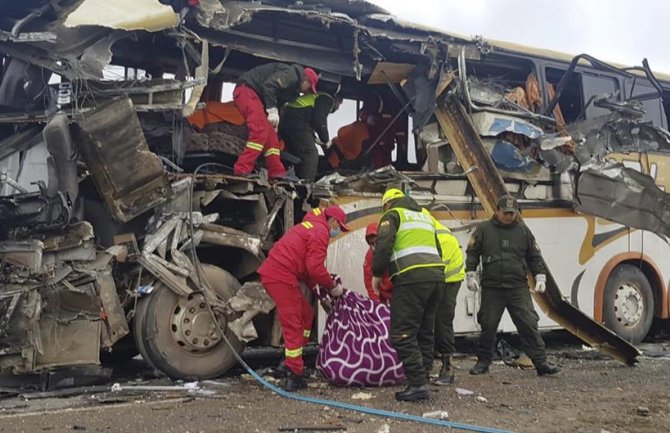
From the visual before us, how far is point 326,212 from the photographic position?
5.86 m

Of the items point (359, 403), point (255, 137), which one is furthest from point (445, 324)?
point (255, 137)

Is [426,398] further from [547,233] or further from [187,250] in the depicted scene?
[547,233]

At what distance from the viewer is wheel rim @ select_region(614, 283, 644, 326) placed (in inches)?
335

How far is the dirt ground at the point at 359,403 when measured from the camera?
4.45m

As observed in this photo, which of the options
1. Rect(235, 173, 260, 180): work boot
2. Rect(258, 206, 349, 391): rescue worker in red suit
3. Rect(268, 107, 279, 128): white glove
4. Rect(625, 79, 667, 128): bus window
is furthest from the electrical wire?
Rect(625, 79, 667, 128): bus window

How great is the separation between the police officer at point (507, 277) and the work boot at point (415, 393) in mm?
1503

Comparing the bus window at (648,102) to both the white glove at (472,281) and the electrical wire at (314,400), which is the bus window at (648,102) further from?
the electrical wire at (314,400)

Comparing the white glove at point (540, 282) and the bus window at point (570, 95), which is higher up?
the bus window at point (570, 95)

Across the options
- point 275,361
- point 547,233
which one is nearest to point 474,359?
point 547,233

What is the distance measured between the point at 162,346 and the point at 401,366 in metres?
1.86

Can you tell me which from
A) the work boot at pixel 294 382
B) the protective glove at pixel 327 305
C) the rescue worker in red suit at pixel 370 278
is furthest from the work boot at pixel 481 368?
the work boot at pixel 294 382

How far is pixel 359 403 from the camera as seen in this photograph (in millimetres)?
5188

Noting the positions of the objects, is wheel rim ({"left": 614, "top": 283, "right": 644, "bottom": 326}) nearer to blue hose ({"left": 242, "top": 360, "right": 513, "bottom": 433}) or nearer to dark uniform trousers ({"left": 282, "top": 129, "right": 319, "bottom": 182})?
dark uniform trousers ({"left": 282, "top": 129, "right": 319, "bottom": 182})

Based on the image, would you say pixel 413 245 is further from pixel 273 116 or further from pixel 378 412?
pixel 273 116
